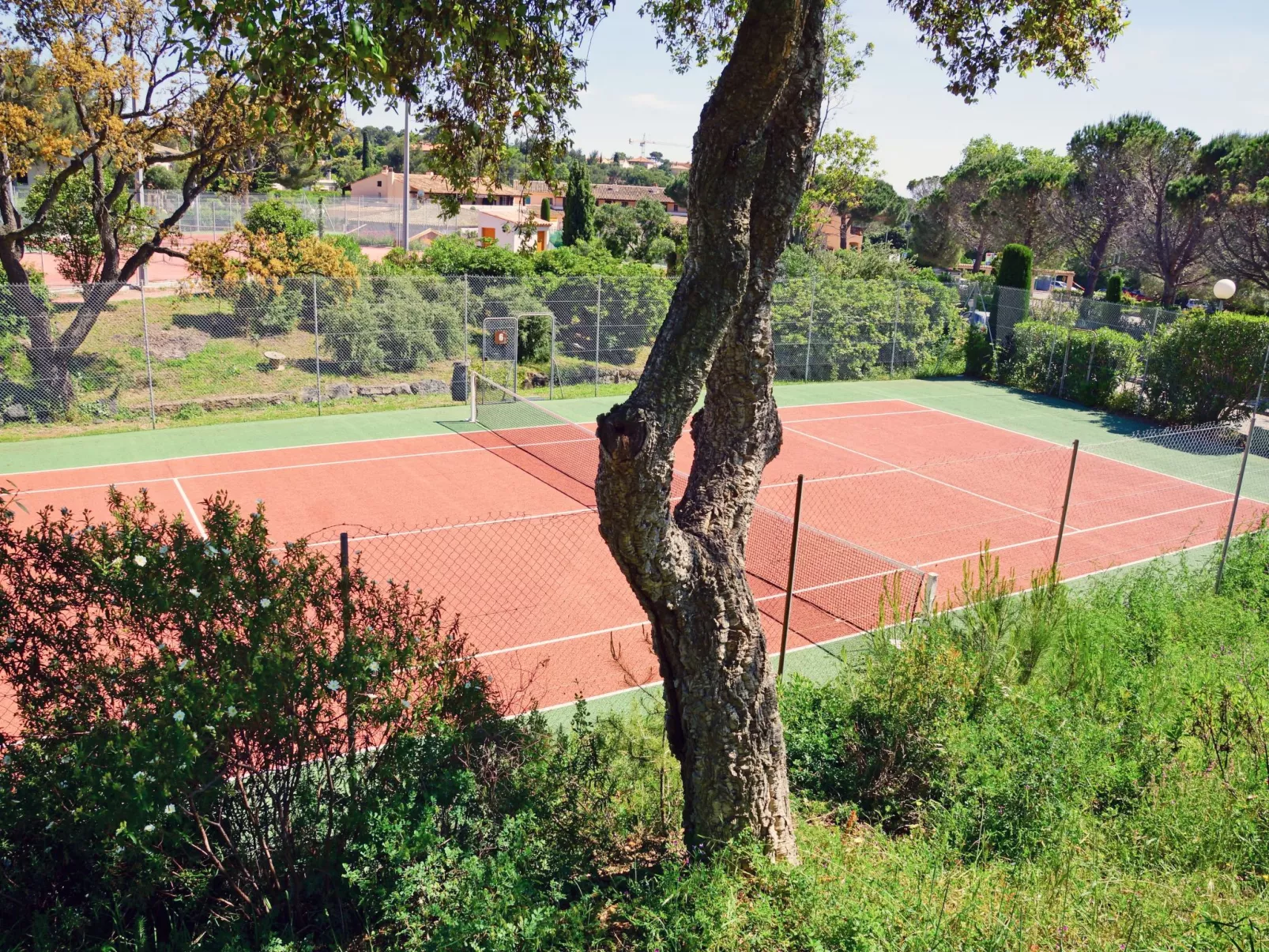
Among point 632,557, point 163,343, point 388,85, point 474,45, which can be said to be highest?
point 474,45

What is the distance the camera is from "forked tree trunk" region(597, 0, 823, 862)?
13.9 feet

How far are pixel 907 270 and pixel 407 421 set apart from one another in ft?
57.5

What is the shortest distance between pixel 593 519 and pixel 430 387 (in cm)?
919

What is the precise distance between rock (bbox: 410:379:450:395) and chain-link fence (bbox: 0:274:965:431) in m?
0.04

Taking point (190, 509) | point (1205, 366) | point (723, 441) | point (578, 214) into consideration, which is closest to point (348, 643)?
point (723, 441)

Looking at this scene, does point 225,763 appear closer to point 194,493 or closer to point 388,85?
point 388,85

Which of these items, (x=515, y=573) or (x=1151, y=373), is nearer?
(x=515, y=573)

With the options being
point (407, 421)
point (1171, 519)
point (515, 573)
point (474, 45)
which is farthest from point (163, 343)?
point (1171, 519)

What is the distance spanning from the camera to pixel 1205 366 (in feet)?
69.7

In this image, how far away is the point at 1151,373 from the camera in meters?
22.3

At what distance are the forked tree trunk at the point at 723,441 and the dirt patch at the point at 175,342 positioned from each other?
16.7m

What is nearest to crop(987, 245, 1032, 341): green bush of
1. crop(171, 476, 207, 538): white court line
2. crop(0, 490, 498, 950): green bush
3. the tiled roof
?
crop(171, 476, 207, 538): white court line

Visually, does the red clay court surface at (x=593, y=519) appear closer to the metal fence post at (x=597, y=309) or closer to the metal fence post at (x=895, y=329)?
the metal fence post at (x=597, y=309)

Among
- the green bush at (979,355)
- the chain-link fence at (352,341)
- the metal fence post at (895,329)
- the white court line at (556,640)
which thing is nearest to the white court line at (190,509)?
the chain-link fence at (352,341)
